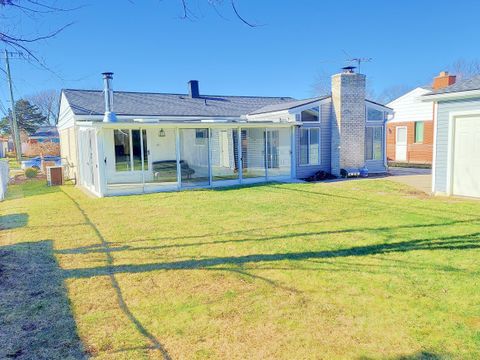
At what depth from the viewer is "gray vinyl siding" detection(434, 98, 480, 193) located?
976cm

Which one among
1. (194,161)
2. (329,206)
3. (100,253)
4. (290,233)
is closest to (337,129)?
(194,161)

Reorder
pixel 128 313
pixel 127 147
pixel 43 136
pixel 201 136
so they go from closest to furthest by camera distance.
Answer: pixel 128 313 < pixel 127 147 < pixel 201 136 < pixel 43 136

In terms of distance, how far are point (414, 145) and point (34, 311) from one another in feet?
73.3

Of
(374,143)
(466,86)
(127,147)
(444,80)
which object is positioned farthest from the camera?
(444,80)

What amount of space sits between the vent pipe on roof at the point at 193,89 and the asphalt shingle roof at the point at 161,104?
27 cm

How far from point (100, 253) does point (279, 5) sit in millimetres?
4920

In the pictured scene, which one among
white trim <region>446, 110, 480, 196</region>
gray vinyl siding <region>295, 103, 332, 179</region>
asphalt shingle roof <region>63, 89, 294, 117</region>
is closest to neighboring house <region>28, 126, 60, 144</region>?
asphalt shingle roof <region>63, 89, 294, 117</region>

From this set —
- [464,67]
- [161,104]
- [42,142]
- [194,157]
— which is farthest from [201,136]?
[464,67]

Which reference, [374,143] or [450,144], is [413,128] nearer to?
[374,143]

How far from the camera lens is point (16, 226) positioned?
7.92m

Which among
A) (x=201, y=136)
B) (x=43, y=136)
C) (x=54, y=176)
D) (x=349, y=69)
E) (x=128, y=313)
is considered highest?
(x=349, y=69)

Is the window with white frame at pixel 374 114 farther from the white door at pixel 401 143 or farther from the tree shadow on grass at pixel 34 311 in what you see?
the tree shadow on grass at pixel 34 311

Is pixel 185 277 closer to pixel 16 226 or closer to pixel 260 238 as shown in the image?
pixel 260 238

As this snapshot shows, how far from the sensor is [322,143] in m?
16.3
